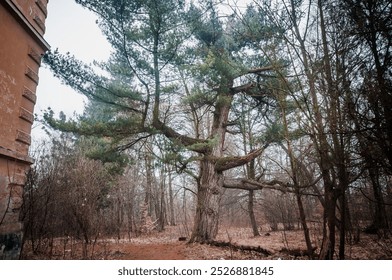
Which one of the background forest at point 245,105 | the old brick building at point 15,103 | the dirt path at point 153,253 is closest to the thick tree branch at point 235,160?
the background forest at point 245,105

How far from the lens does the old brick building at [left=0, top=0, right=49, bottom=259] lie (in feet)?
13.6

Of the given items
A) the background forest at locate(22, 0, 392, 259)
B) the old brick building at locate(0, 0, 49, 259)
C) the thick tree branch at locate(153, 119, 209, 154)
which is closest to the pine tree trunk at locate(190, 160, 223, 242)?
the background forest at locate(22, 0, 392, 259)

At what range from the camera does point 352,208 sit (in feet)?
28.0

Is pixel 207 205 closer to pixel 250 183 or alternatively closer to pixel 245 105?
pixel 250 183

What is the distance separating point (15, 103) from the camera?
177 inches

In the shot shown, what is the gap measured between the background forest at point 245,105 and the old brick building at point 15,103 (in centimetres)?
128

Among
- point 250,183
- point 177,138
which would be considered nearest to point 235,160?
point 250,183

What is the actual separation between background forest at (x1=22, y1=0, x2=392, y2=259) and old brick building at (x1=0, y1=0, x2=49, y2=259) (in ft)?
4.18

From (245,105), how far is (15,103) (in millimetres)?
7089

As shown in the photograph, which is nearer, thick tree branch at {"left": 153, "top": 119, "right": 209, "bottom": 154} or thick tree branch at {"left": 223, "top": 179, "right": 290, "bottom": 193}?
thick tree branch at {"left": 153, "top": 119, "right": 209, "bottom": 154}

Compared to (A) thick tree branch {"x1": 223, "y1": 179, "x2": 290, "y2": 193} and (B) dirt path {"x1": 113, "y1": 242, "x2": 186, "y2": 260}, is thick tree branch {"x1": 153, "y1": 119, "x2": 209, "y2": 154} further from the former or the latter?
(B) dirt path {"x1": 113, "y1": 242, "x2": 186, "y2": 260}

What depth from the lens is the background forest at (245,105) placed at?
3447 millimetres

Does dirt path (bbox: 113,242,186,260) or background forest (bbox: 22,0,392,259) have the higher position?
background forest (bbox: 22,0,392,259)

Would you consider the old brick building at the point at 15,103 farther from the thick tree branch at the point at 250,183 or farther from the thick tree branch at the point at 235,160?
the thick tree branch at the point at 250,183
